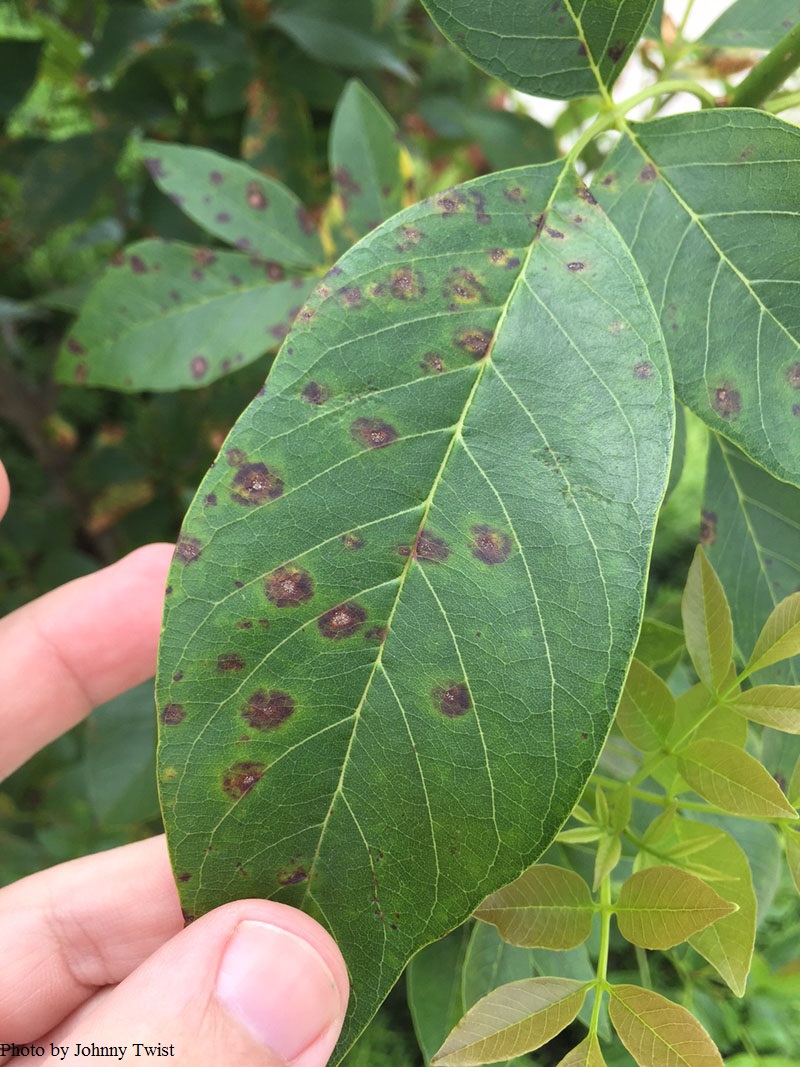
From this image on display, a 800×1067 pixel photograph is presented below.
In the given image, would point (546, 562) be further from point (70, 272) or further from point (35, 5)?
point (70, 272)

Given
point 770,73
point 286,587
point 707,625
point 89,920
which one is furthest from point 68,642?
point 770,73

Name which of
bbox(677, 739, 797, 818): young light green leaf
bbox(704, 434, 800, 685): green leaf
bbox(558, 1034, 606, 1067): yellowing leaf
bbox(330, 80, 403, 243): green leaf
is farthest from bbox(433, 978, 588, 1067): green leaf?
bbox(330, 80, 403, 243): green leaf

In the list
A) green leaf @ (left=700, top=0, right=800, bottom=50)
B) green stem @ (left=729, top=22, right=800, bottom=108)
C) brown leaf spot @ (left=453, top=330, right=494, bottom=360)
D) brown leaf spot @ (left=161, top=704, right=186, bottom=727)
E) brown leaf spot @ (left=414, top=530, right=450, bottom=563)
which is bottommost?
brown leaf spot @ (left=161, top=704, right=186, bottom=727)

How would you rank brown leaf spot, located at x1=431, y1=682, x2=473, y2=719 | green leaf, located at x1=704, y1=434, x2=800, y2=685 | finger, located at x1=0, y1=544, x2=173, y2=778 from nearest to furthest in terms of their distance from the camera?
brown leaf spot, located at x1=431, y1=682, x2=473, y2=719, green leaf, located at x1=704, y1=434, x2=800, y2=685, finger, located at x1=0, y1=544, x2=173, y2=778

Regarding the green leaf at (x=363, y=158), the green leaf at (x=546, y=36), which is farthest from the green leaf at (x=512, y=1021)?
the green leaf at (x=363, y=158)

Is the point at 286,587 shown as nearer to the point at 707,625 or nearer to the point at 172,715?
A: the point at 172,715

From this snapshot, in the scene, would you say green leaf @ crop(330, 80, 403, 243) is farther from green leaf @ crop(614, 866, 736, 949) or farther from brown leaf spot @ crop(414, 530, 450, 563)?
green leaf @ crop(614, 866, 736, 949)
